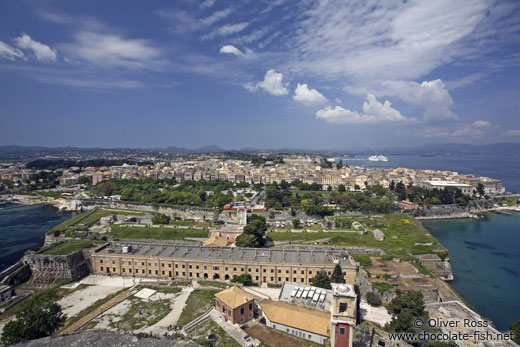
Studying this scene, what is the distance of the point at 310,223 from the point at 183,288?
24.6 meters

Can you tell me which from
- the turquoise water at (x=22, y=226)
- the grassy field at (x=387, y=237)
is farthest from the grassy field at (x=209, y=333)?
the turquoise water at (x=22, y=226)

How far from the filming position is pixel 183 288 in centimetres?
2272

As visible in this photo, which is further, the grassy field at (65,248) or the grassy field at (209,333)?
the grassy field at (65,248)

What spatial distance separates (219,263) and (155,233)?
15798mm

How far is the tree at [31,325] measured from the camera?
15.8 metres

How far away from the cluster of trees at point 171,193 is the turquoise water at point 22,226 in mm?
10719

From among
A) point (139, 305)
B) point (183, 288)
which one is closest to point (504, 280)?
point (183, 288)

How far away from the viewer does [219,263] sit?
24.9 metres

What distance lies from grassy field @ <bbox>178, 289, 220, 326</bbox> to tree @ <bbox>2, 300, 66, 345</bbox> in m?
7.40

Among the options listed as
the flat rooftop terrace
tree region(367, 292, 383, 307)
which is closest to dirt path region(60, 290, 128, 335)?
the flat rooftop terrace

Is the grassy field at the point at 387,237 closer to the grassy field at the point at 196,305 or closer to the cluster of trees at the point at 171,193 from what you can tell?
the grassy field at the point at 196,305

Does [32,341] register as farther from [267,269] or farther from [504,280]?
[504,280]

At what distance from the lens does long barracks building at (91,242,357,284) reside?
24359 millimetres

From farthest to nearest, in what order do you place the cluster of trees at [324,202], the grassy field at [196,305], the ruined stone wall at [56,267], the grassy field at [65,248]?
1. the cluster of trees at [324,202]
2. the grassy field at [65,248]
3. the ruined stone wall at [56,267]
4. the grassy field at [196,305]
